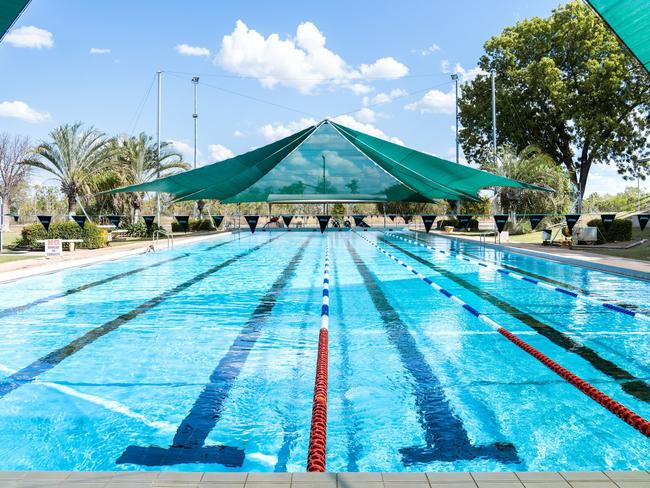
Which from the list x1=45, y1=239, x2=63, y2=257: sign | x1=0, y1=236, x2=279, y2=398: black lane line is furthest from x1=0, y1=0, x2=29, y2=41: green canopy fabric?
x1=45, y1=239, x2=63, y2=257: sign

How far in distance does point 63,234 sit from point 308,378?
1608 cm

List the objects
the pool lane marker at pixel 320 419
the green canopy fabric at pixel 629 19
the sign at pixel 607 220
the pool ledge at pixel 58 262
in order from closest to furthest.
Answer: the pool lane marker at pixel 320 419
the green canopy fabric at pixel 629 19
the pool ledge at pixel 58 262
the sign at pixel 607 220

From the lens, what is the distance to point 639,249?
16.9 meters

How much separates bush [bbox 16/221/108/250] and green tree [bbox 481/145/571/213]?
17938mm

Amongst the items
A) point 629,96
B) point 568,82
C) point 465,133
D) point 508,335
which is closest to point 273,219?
point 465,133

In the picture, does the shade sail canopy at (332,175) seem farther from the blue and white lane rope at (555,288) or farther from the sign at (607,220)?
the sign at (607,220)

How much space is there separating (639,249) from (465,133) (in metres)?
23.6

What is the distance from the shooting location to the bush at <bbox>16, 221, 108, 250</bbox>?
18.5 metres

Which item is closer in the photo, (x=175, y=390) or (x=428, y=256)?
(x=175, y=390)

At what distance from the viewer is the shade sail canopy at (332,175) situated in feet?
48.8

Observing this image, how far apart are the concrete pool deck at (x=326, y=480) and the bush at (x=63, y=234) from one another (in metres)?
17.3

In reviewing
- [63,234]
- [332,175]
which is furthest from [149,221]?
[332,175]

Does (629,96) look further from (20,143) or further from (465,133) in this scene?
(20,143)

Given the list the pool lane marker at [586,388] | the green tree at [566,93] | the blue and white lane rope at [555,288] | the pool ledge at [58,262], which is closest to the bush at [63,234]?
the pool ledge at [58,262]
